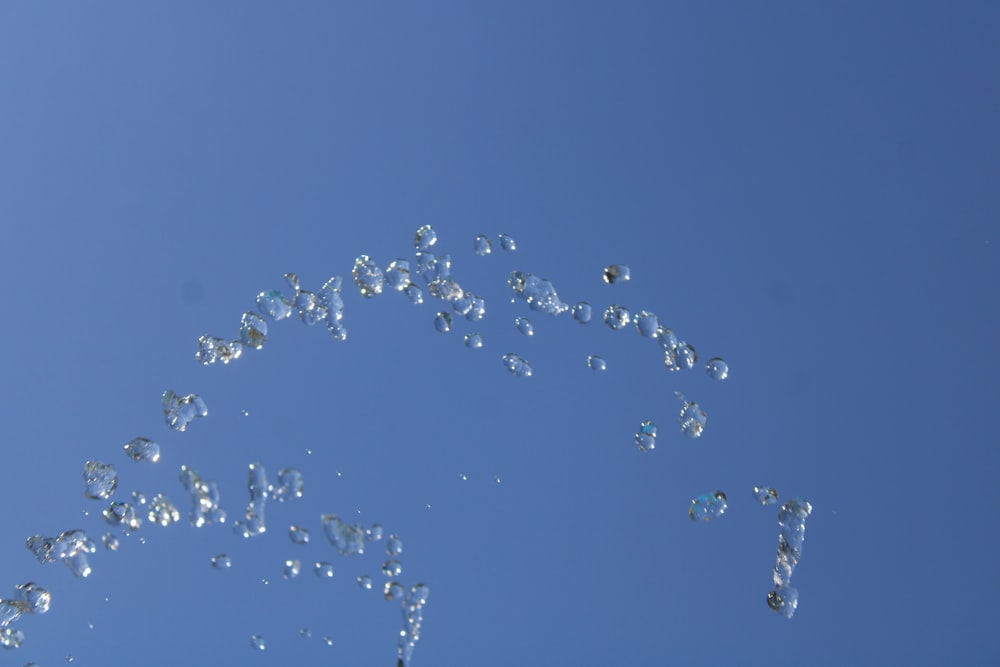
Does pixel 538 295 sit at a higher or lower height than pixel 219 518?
higher

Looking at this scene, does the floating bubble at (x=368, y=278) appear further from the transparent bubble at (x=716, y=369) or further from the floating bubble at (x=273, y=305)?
the transparent bubble at (x=716, y=369)

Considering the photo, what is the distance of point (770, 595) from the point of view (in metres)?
10.2

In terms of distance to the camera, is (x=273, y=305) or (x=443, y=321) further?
(x=443, y=321)

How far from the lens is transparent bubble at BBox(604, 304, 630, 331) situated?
30.3 feet

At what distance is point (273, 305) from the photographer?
840cm

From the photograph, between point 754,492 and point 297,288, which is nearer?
point 297,288

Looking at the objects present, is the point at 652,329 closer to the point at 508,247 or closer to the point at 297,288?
the point at 508,247

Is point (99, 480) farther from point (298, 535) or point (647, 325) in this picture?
point (647, 325)

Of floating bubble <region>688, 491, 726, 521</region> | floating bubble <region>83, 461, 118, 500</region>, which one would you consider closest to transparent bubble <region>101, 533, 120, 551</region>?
floating bubble <region>83, 461, 118, 500</region>

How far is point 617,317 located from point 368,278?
2.56m

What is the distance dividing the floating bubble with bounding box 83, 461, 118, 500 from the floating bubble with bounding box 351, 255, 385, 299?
2930mm

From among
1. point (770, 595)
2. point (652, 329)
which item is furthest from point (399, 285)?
point (770, 595)

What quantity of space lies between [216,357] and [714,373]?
16.9 ft

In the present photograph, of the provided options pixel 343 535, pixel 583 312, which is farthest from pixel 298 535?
pixel 583 312
